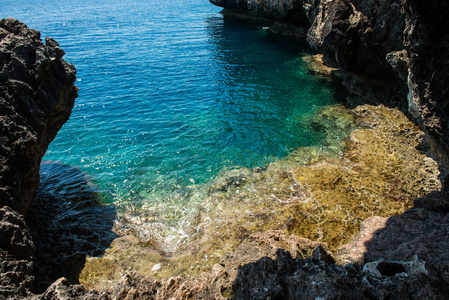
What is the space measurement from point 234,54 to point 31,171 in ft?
107

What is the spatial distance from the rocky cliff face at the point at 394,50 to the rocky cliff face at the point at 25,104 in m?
14.7

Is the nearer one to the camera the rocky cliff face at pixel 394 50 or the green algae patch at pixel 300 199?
the rocky cliff face at pixel 394 50

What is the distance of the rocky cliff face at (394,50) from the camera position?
10.1m

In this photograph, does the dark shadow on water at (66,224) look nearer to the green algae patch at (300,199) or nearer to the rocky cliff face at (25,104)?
the green algae patch at (300,199)

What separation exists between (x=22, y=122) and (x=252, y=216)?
9801mm

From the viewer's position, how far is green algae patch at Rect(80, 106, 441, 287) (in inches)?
405

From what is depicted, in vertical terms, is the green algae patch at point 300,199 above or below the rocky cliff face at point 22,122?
below

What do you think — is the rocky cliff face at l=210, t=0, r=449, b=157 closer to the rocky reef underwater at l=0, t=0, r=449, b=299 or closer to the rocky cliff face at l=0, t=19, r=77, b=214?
the rocky reef underwater at l=0, t=0, r=449, b=299

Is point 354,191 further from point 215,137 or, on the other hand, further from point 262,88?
point 262,88

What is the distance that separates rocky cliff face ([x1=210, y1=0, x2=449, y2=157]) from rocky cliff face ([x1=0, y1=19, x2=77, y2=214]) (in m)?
14.7

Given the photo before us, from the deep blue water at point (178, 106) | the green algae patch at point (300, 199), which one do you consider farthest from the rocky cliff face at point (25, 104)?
the deep blue water at point (178, 106)

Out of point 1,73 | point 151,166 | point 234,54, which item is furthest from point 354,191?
point 234,54

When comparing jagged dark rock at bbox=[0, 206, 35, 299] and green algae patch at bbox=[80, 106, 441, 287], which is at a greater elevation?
jagged dark rock at bbox=[0, 206, 35, 299]

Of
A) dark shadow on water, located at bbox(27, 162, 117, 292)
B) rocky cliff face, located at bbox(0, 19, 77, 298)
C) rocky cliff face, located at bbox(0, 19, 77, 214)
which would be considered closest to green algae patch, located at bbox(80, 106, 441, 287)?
dark shadow on water, located at bbox(27, 162, 117, 292)
